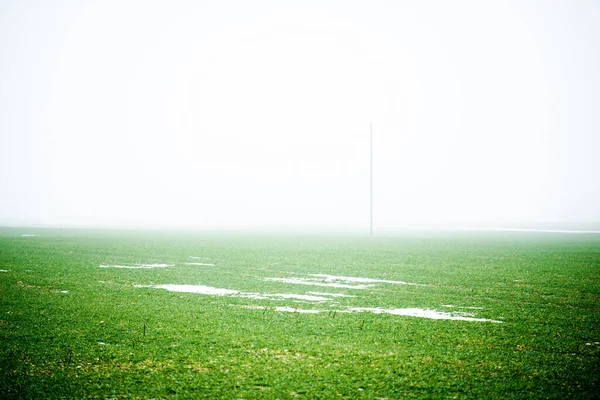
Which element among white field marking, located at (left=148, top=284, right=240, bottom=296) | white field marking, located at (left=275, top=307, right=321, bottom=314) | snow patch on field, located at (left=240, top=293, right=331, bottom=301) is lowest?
white field marking, located at (left=275, top=307, right=321, bottom=314)

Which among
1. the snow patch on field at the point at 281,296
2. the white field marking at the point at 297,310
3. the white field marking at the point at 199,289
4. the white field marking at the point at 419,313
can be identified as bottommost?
the white field marking at the point at 419,313

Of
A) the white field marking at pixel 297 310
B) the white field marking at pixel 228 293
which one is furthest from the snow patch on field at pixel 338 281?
the white field marking at pixel 297 310

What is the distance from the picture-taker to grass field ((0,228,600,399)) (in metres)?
8.28

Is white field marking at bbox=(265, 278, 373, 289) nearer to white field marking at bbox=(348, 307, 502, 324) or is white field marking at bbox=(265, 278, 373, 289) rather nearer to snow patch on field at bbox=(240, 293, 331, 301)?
snow patch on field at bbox=(240, 293, 331, 301)

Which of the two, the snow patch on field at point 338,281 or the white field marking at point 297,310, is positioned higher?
the snow patch on field at point 338,281

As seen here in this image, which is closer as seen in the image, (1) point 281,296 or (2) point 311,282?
Result: (1) point 281,296

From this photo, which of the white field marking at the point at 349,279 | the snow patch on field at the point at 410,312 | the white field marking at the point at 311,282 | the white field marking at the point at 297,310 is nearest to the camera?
the snow patch on field at the point at 410,312

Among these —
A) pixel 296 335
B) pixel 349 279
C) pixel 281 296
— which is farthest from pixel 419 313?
pixel 349 279

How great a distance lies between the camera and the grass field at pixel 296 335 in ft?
27.2

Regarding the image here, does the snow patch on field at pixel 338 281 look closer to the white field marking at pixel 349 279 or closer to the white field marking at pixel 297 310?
the white field marking at pixel 349 279

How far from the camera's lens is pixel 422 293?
17.9m

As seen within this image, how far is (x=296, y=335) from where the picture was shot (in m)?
11.5

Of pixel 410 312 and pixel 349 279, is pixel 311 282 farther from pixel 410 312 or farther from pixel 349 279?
pixel 410 312

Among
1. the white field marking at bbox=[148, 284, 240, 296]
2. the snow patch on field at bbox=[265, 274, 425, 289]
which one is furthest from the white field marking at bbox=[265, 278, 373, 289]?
the white field marking at bbox=[148, 284, 240, 296]
